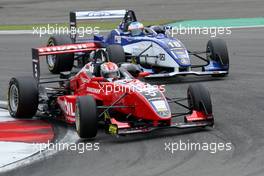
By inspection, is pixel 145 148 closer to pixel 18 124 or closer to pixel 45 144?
pixel 45 144

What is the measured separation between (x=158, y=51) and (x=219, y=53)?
135 cm

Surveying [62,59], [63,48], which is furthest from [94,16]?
[63,48]

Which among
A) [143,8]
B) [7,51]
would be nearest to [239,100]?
[7,51]

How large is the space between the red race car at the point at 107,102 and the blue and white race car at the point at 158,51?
8.69 feet

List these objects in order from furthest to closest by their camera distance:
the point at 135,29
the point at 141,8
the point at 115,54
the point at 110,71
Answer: the point at 141,8, the point at 135,29, the point at 115,54, the point at 110,71

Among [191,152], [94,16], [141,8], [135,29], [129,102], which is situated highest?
[94,16]

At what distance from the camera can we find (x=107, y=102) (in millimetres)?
11641

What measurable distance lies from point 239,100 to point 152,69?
346 cm

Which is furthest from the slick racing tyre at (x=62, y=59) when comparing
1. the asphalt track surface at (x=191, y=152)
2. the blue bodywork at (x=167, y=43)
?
the asphalt track surface at (x=191, y=152)

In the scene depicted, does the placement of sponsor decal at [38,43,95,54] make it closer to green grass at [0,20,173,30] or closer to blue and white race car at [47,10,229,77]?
blue and white race car at [47,10,229,77]

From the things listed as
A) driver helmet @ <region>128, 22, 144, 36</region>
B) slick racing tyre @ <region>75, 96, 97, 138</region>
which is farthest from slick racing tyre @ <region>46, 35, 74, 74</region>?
slick racing tyre @ <region>75, 96, 97, 138</region>

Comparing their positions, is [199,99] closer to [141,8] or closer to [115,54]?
[115,54]

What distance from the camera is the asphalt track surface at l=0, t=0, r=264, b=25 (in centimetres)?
3188

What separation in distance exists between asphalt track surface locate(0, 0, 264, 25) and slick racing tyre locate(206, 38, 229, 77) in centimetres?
1381
